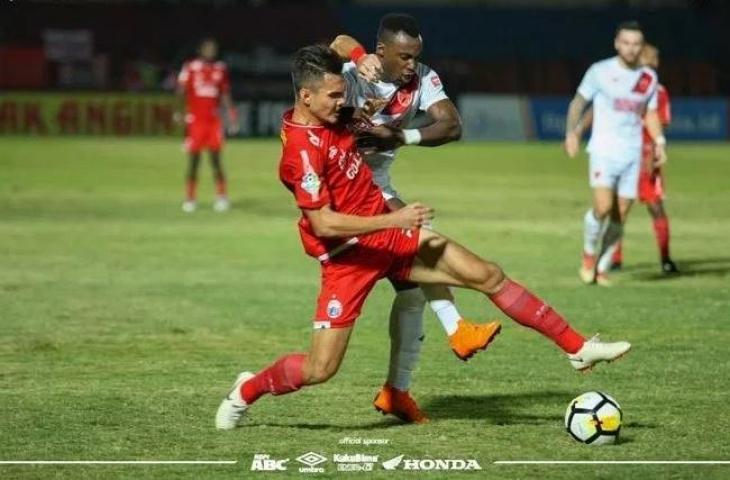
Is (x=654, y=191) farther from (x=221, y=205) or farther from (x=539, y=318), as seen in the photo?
(x=539, y=318)

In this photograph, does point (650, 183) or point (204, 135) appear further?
point (204, 135)

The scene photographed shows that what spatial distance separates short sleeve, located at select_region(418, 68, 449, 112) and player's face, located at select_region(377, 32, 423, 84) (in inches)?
9.7

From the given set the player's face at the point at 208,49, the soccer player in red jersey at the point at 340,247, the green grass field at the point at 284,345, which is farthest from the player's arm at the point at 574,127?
the player's face at the point at 208,49

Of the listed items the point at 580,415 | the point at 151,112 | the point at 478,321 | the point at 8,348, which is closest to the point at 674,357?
the point at 478,321

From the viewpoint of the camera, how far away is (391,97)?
8906 mm

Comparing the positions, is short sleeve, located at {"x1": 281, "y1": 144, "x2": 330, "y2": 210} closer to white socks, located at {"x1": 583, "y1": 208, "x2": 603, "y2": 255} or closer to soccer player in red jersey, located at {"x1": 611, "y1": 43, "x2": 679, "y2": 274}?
white socks, located at {"x1": 583, "y1": 208, "x2": 603, "y2": 255}

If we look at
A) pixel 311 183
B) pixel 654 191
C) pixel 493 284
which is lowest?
pixel 654 191

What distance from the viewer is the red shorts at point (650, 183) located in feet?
54.7

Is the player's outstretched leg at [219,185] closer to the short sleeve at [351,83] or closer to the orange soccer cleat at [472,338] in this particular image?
the short sleeve at [351,83]

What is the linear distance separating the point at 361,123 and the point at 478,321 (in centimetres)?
474

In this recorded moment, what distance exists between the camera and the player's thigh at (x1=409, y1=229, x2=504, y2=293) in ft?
27.5

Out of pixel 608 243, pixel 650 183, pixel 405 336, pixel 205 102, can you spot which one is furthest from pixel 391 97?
pixel 205 102

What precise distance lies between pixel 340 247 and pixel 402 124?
3.64 feet

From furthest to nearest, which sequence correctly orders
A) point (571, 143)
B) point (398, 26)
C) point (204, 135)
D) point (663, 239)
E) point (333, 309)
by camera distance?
point (204, 135) → point (663, 239) → point (571, 143) → point (398, 26) → point (333, 309)
